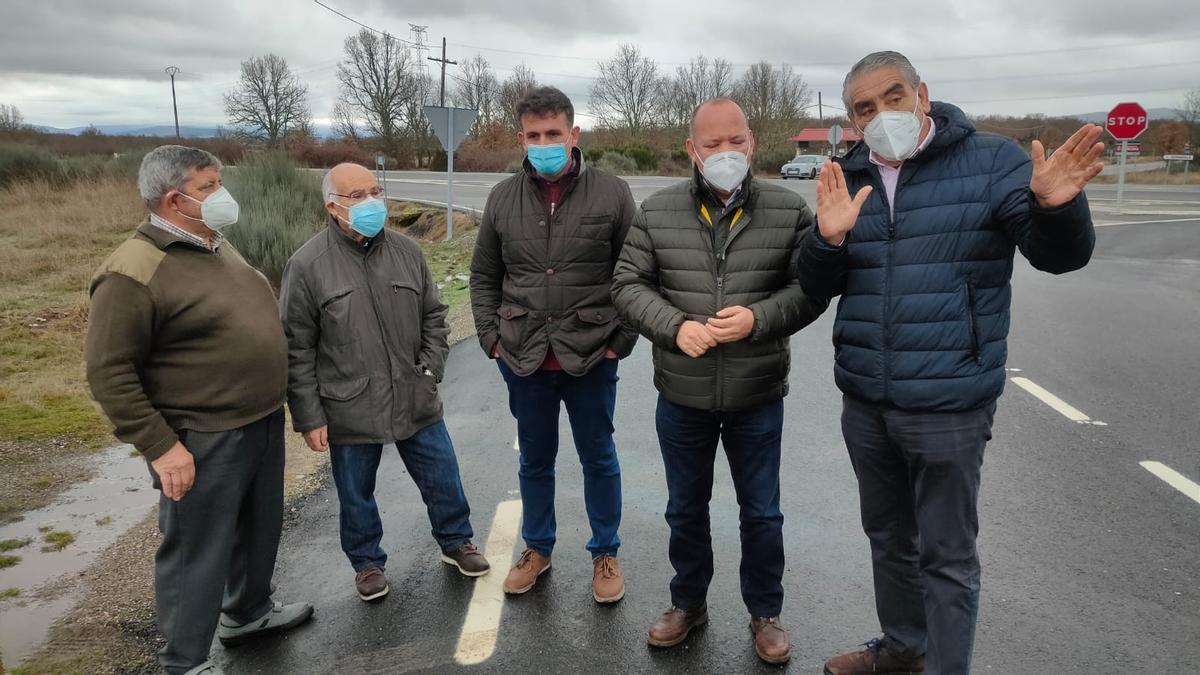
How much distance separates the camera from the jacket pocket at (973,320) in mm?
2475

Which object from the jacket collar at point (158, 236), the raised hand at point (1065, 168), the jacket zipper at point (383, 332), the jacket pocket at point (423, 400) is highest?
the raised hand at point (1065, 168)

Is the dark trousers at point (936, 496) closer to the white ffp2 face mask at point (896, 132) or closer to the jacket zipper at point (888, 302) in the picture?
the jacket zipper at point (888, 302)

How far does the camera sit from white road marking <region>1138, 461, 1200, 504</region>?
4.34 metres

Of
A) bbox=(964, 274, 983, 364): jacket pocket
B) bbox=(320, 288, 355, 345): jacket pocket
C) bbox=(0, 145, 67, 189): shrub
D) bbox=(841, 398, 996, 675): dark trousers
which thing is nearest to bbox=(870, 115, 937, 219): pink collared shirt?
bbox=(964, 274, 983, 364): jacket pocket

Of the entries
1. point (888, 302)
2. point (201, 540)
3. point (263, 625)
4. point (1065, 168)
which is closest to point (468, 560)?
point (263, 625)

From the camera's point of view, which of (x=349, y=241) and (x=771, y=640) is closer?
(x=771, y=640)

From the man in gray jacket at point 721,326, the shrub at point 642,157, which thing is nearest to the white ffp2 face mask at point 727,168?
the man in gray jacket at point 721,326

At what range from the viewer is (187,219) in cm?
285

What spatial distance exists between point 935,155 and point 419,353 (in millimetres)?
2356

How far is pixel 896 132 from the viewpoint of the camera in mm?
2535

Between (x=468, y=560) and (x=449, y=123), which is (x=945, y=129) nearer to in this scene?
(x=468, y=560)

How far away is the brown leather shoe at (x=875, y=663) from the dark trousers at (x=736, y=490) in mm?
306

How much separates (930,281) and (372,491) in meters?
2.58

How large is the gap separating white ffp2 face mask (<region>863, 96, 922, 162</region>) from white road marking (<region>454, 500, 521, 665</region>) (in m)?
2.38
